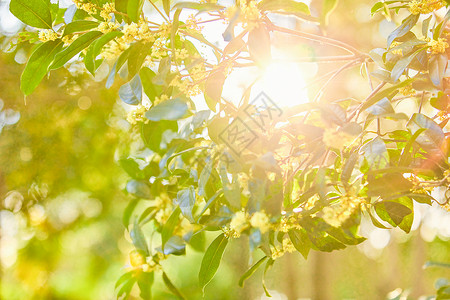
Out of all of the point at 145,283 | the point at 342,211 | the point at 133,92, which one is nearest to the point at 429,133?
the point at 342,211

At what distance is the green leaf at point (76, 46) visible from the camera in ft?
2.46

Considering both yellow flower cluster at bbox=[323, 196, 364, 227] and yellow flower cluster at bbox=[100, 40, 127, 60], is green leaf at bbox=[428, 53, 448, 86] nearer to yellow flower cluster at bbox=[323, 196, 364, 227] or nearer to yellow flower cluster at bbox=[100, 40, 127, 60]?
yellow flower cluster at bbox=[323, 196, 364, 227]

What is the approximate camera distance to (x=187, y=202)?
0.79 m

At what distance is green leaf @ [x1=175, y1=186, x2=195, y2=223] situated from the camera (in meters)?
0.78

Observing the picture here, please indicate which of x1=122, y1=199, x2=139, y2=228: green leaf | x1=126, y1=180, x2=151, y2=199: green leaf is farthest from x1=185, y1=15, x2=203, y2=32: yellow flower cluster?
x1=122, y1=199, x2=139, y2=228: green leaf

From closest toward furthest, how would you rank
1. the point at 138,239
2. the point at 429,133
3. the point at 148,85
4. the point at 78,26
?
the point at 429,133 → the point at 78,26 → the point at 148,85 → the point at 138,239

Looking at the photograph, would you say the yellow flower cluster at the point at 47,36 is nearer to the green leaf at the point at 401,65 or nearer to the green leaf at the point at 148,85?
the green leaf at the point at 148,85

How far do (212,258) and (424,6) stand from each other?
0.64 metres

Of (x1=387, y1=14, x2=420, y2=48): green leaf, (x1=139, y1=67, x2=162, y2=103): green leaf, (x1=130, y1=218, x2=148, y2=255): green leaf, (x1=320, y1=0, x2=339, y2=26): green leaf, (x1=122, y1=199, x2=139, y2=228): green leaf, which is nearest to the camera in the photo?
→ (x1=320, y1=0, x2=339, y2=26): green leaf

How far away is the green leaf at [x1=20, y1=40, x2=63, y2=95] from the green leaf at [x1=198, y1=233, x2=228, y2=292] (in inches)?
19.1

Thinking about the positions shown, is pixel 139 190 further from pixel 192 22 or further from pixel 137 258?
pixel 192 22

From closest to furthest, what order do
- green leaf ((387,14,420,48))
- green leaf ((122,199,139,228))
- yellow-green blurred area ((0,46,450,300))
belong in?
green leaf ((387,14,420,48)) → green leaf ((122,199,139,228)) → yellow-green blurred area ((0,46,450,300))

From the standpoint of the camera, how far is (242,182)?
65cm

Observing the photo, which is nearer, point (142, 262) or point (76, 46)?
point (76, 46)
